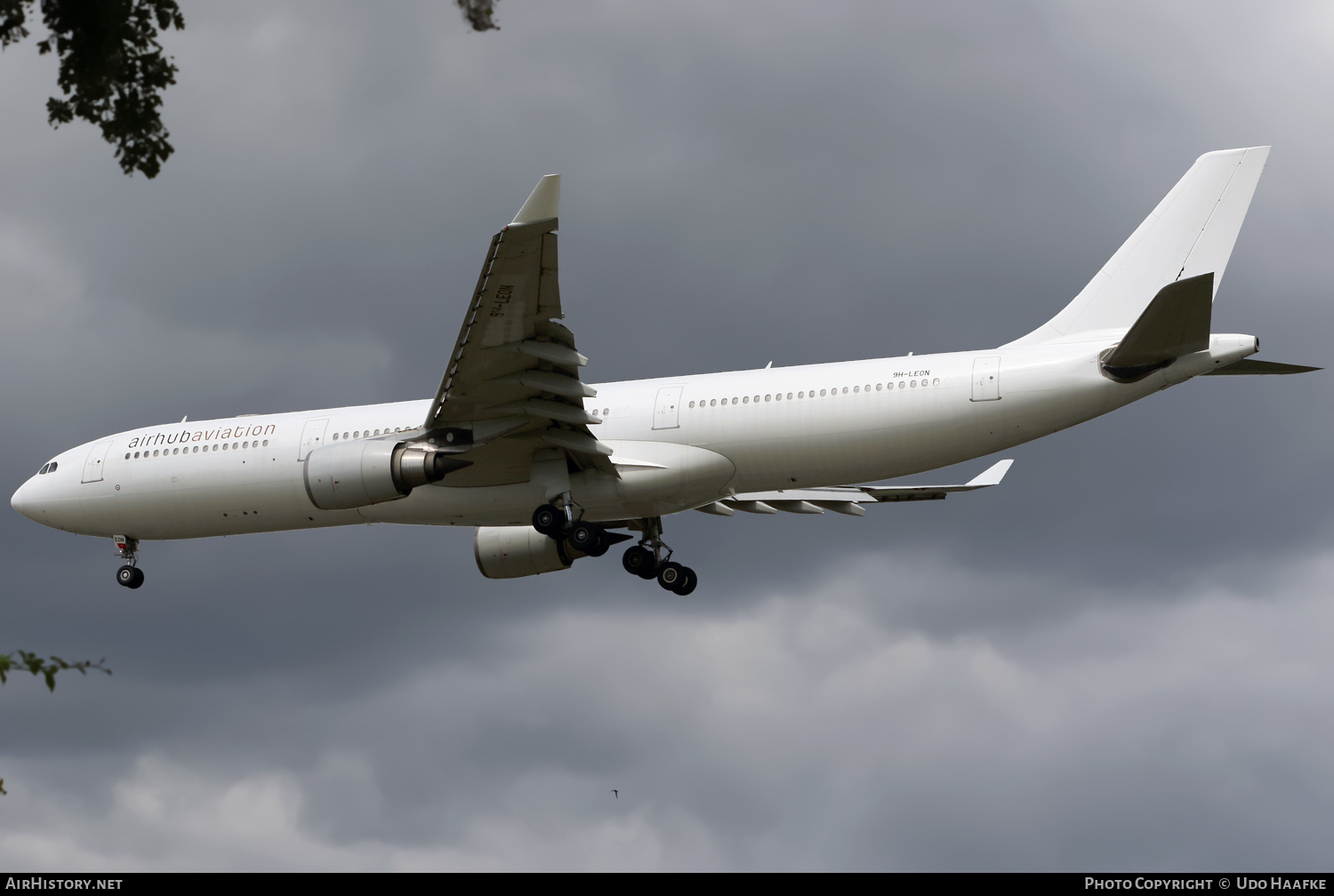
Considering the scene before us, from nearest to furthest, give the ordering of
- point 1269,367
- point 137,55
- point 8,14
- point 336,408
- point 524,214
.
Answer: point 8,14
point 137,55
point 524,214
point 1269,367
point 336,408

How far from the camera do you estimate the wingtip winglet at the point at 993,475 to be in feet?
110

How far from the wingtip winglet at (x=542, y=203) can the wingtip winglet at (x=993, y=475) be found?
584 inches

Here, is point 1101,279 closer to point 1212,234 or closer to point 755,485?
point 1212,234

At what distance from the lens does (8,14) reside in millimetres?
12078

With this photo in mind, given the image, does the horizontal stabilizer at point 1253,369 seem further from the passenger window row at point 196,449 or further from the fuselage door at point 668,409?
the passenger window row at point 196,449

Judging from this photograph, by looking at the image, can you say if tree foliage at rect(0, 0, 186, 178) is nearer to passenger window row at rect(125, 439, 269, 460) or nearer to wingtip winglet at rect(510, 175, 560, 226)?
wingtip winglet at rect(510, 175, 560, 226)

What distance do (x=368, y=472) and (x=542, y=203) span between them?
24.8 feet

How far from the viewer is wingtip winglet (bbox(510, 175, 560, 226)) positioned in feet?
74.3

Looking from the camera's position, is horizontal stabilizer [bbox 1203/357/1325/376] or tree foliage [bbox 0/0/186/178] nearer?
tree foliage [bbox 0/0/186/178]

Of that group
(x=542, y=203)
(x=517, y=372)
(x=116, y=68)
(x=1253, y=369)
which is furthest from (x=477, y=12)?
(x=1253, y=369)

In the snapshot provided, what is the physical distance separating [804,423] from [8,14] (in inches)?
731

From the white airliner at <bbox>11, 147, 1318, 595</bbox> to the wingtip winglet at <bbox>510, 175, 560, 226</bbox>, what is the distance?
0.93 metres

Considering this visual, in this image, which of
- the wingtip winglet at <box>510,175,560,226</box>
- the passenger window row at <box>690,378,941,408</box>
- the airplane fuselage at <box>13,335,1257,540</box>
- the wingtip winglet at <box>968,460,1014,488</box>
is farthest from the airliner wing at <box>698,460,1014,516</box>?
the wingtip winglet at <box>510,175,560,226</box>

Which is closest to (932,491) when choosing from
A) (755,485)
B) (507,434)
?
(755,485)
